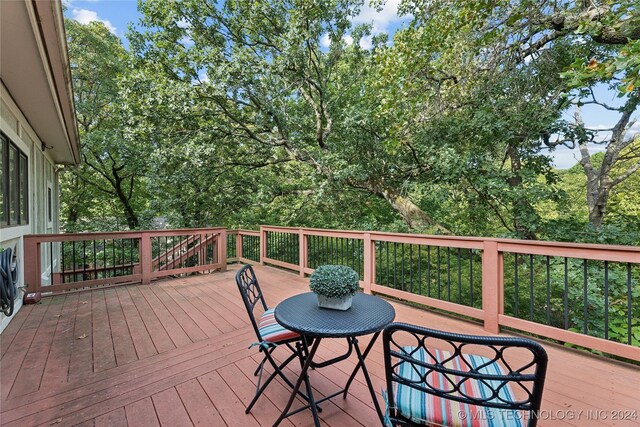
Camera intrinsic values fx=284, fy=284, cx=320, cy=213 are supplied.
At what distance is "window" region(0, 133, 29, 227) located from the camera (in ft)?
10.3

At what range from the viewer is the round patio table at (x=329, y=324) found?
4.78 ft

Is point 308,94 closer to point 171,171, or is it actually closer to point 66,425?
point 171,171

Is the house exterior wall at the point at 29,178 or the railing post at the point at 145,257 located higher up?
the house exterior wall at the point at 29,178

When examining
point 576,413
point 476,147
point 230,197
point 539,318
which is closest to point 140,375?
point 576,413

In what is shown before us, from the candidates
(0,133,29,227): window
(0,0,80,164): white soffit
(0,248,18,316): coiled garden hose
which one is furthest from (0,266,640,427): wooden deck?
(0,0,80,164): white soffit

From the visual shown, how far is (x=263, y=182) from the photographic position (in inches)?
340

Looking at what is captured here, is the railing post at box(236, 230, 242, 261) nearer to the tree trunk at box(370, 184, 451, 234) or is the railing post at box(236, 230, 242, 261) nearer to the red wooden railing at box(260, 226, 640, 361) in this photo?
the red wooden railing at box(260, 226, 640, 361)

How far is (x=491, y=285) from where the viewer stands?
279cm

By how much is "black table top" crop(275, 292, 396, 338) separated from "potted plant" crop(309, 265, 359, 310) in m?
0.05

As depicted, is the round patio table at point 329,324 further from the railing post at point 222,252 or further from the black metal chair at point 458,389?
the railing post at point 222,252

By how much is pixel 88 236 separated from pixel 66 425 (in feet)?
11.5

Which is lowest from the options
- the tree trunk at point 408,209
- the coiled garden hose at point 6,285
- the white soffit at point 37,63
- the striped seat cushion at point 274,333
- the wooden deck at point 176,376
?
the wooden deck at point 176,376

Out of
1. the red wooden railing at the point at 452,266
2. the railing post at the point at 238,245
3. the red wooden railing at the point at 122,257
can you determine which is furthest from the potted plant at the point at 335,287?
the railing post at the point at 238,245

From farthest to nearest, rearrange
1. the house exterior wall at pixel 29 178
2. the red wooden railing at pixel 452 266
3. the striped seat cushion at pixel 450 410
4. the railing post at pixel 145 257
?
the railing post at pixel 145 257 → the house exterior wall at pixel 29 178 → the red wooden railing at pixel 452 266 → the striped seat cushion at pixel 450 410
